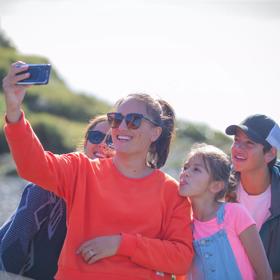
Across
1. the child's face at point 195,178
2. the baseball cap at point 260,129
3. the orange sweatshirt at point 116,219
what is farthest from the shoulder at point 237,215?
the baseball cap at point 260,129

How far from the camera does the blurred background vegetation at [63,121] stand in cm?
1590

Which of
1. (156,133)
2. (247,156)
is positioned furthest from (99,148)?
(247,156)

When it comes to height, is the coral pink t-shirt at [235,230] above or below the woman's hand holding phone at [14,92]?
below

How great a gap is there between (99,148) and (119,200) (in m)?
0.95

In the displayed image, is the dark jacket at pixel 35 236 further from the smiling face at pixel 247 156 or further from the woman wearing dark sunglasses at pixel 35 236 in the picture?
the smiling face at pixel 247 156

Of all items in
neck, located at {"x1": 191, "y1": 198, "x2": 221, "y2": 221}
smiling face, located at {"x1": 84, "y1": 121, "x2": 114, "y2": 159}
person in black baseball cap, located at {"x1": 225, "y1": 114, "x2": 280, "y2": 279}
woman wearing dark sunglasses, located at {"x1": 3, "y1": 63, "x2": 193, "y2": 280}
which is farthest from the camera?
person in black baseball cap, located at {"x1": 225, "y1": 114, "x2": 280, "y2": 279}

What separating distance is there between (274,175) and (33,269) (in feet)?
6.27

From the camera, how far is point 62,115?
1909 centimetres

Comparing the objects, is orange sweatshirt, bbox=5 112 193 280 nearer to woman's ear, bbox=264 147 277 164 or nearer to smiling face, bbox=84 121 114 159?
smiling face, bbox=84 121 114 159

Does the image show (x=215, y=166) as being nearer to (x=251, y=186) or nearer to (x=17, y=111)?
(x=251, y=186)

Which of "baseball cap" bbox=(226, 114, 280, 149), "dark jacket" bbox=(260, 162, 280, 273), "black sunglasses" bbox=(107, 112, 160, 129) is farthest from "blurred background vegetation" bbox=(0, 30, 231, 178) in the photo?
"black sunglasses" bbox=(107, 112, 160, 129)

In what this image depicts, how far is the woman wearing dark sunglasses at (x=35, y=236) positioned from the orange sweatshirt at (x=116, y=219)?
0.40m

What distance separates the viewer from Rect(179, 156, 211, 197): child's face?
448 centimetres

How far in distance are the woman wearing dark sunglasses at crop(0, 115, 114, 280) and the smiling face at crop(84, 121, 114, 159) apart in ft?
1.76
